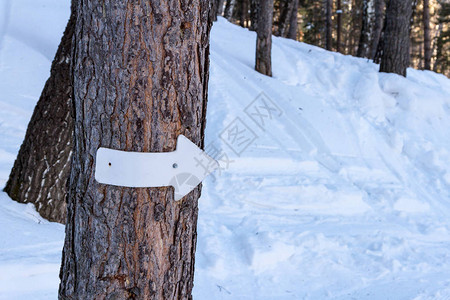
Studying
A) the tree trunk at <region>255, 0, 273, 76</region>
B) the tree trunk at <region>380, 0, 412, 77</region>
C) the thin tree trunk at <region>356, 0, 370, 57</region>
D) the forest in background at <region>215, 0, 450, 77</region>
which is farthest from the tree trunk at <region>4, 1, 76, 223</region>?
the thin tree trunk at <region>356, 0, 370, 57</region>

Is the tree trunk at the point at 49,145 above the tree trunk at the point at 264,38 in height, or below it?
below

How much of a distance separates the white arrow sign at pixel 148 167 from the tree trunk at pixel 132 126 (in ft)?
0.09

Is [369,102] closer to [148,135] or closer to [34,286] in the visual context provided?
[34,286]

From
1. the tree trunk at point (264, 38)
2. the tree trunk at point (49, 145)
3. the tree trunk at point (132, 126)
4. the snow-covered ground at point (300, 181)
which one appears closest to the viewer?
the tree trunk at point (132, 126)

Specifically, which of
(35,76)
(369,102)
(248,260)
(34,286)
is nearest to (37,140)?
(34,286)

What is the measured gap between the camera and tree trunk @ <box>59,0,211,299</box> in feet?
4.94

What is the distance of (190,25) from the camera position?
1.56 metres

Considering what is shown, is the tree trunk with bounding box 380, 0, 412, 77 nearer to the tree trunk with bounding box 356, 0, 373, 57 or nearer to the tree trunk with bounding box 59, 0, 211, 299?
the tree trunk with bounding box 356, 0, 373, 57

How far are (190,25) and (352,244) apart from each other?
3.32 m

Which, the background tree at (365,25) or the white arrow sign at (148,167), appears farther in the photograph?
the background tree at (365,25)

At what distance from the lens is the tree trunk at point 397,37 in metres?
8.31

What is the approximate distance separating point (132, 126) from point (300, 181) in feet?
13.5

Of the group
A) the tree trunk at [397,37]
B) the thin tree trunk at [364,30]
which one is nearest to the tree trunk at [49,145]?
the tree trunk at [397,37]

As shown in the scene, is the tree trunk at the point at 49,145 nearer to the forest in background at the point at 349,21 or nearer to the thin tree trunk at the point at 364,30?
the forest in background at the point at 349,21
